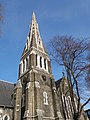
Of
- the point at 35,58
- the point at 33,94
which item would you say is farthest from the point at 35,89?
the point at 35,58

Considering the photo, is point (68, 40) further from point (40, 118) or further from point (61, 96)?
point (61, 96)

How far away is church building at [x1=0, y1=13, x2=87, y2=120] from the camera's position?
21.5 metres

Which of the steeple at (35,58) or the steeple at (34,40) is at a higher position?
the steeple at (34,40)

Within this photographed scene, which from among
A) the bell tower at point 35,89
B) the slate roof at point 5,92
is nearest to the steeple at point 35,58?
the bell tower at point 35,89

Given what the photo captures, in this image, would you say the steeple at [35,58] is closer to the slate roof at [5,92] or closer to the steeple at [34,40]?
the steeple at [34,40]

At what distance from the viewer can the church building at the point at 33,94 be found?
21.5 meters

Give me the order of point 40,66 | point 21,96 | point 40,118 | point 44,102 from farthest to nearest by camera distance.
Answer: point 40,66, point 21,96, point 44,102, point 40,118

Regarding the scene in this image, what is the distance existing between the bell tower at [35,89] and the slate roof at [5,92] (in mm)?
2449

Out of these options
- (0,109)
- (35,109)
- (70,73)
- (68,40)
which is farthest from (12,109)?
(68,40)

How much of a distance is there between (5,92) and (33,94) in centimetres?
776

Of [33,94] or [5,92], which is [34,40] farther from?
[33,94]

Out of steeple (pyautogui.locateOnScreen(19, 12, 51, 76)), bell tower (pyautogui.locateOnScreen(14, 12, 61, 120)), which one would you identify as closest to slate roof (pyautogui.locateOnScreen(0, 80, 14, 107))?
bell tower (pyautogui.locateOnScreen(14, 12, 61, 120))

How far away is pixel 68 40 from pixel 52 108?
12.3m

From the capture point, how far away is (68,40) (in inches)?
659
